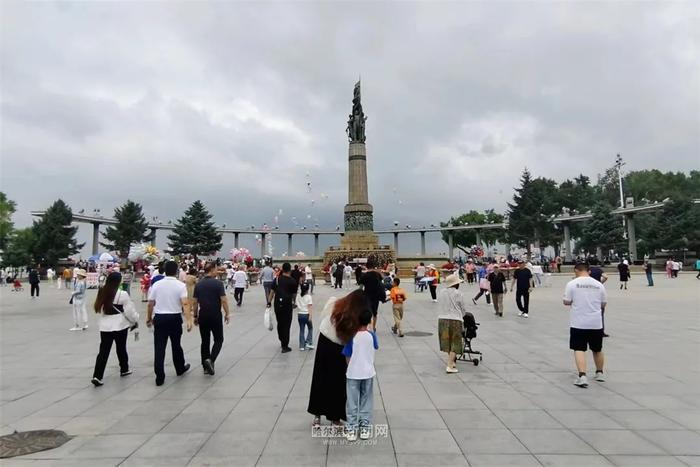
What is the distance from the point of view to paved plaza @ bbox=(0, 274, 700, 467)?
4020 mm

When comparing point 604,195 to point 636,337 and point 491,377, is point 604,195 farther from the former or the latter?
point 491,377

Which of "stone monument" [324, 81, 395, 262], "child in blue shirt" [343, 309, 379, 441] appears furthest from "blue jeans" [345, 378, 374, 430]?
"stone monument" [324, 81, 395, 262]

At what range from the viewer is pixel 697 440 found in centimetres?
430

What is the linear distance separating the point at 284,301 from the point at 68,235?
63426mm

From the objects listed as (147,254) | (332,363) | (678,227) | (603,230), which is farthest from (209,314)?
(603,230)

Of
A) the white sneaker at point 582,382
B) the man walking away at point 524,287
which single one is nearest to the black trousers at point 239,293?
the man walking away at point 524,287

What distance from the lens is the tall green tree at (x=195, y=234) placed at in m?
62.9

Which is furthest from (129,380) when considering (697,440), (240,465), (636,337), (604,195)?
(604,195)

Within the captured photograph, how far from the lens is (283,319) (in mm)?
8508

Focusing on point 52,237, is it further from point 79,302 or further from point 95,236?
point 79,302

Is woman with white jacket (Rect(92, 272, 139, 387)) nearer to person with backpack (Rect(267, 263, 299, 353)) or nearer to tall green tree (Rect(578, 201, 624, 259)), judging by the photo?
person with backpack (Rect(267, 263, 299, 353))

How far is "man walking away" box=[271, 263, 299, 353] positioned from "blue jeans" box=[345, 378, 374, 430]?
4.12 meters

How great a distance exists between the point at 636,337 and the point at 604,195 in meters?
77.8

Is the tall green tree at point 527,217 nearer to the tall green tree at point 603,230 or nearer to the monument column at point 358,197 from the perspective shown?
the tall green tree at point 603,230
